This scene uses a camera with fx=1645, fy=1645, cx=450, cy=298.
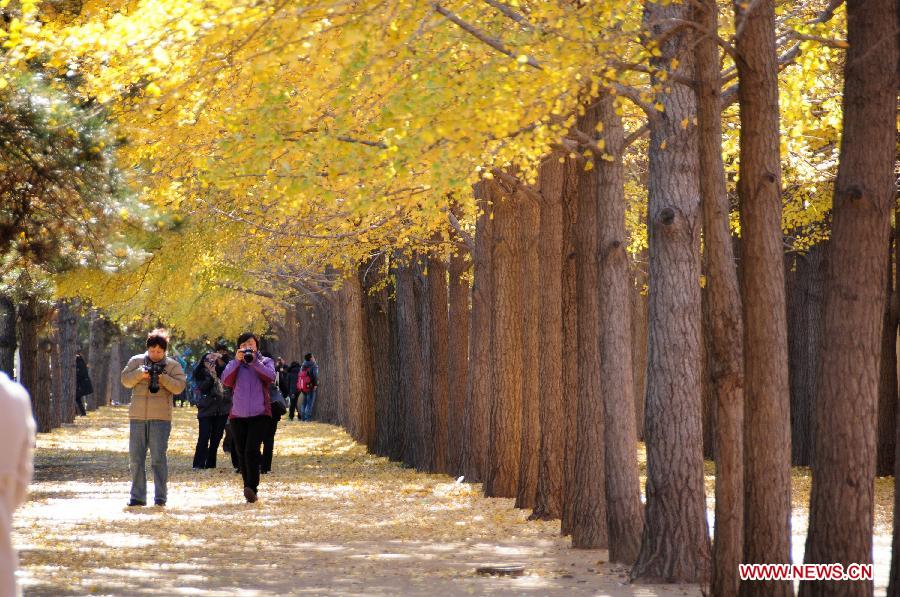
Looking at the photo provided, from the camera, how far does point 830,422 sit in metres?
9.02

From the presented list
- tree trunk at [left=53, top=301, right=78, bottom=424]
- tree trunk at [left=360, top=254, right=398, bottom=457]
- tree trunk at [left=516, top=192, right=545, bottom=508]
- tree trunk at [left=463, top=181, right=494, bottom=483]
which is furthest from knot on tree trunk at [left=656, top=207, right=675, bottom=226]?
tree trunk at [left=53, top=301, right=78, bottom=424]

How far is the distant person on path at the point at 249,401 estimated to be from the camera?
768 inches

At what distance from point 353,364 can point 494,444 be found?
54.5ft

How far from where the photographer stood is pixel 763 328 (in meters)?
10.1

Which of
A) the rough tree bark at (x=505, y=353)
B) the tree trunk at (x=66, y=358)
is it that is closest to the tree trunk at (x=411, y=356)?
the rough tree bark at (x=505, y=353)

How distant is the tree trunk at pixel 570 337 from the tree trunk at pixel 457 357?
8635mm

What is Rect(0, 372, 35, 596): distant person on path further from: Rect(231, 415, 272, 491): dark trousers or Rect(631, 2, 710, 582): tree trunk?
Rect(231, 415, 272, 491): dark trousers

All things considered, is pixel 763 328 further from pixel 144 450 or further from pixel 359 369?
pixel 359 369

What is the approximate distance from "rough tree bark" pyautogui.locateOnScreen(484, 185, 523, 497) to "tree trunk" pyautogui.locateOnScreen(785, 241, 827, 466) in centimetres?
698

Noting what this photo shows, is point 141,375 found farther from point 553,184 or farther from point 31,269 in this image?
point 553,184

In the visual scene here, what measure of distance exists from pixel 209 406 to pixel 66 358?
2286 cm

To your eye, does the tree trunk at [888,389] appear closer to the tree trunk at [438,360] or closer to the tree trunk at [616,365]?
the tree trunk at [438,360]

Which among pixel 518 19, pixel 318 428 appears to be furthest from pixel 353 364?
pixel 518 19

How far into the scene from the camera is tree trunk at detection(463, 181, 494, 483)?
21578 mm
